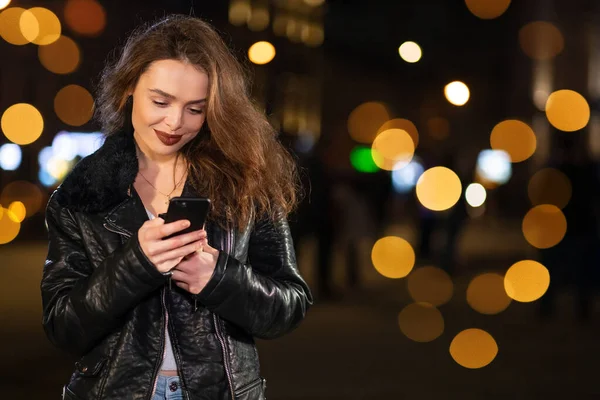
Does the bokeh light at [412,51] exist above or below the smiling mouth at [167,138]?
above

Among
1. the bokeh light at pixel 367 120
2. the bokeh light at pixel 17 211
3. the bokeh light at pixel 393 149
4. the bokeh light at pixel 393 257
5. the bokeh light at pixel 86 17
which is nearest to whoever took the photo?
the bokeh light at pixel 393 257

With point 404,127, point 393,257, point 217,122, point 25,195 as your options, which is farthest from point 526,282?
point 404,127

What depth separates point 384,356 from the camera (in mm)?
9398

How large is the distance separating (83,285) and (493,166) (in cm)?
4147

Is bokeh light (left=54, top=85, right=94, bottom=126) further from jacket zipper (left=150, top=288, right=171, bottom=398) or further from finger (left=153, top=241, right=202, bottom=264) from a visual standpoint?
finger (left=153, top=241, right=202, bottom=264)

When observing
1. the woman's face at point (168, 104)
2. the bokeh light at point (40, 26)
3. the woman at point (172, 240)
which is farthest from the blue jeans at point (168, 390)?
the bokeh light at point (40, 26)

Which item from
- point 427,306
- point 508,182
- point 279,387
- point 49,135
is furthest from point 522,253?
point 508,182

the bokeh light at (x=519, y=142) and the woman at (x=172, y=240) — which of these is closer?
the woman at (x=172, y=240)

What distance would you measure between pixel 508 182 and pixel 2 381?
144ft

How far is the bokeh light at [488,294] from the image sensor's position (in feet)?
43.1

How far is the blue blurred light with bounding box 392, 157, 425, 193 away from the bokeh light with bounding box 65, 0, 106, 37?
1612 centimetres

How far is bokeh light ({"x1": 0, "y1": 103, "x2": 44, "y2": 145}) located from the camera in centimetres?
3681

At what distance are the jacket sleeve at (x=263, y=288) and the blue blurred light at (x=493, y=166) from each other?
40734 millimetres

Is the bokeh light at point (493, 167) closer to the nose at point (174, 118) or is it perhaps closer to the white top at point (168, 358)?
the nose at point (174, 118)
